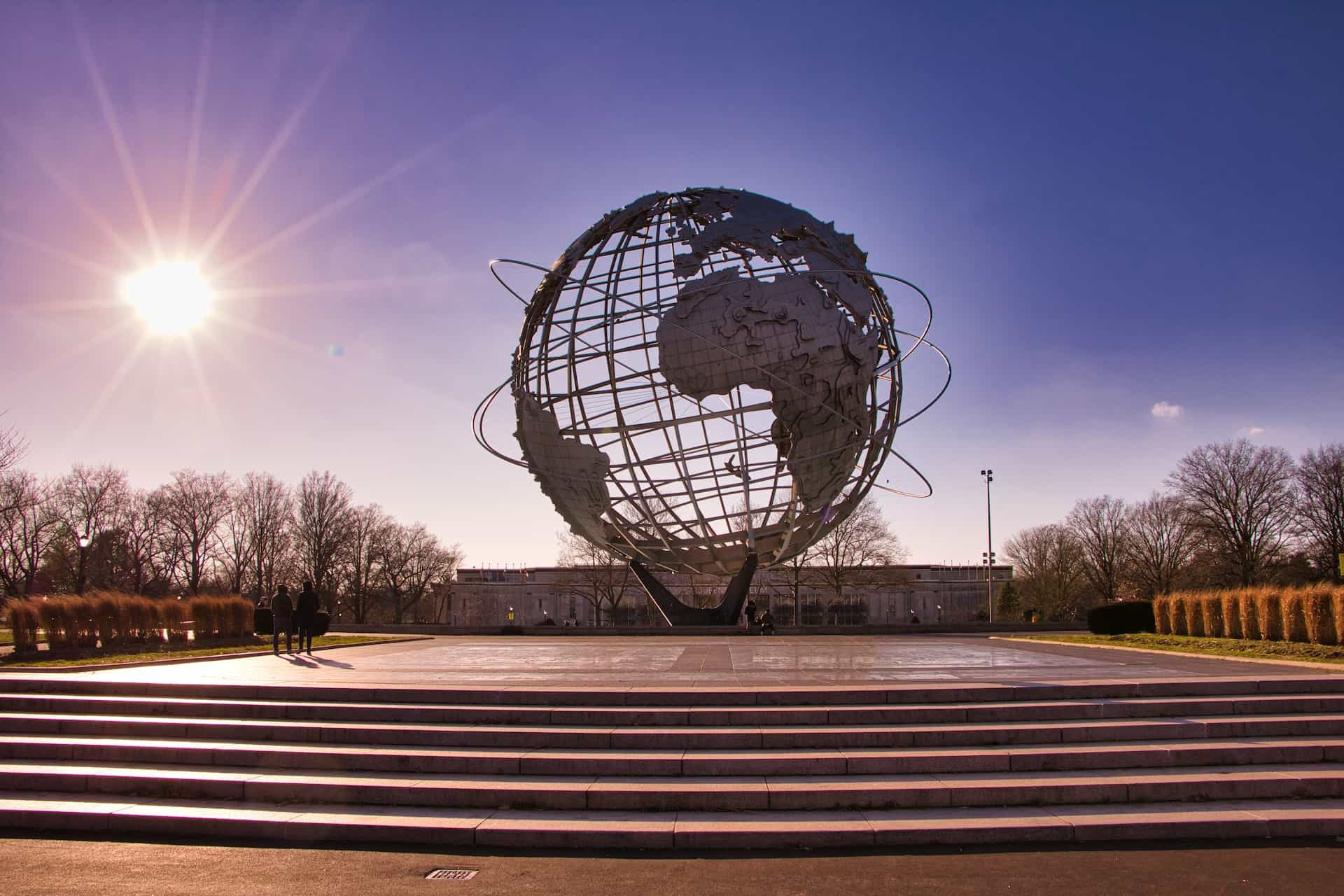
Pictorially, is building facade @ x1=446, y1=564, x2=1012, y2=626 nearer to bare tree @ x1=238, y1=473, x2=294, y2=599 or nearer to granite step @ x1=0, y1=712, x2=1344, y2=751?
bare tree @ x1=238, y1=473, x2=294, y2=599

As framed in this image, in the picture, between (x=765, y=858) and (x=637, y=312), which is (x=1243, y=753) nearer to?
(x=765, y=858)

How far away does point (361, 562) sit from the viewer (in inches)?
2424

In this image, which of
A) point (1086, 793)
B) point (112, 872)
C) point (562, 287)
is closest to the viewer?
point (112, 872)

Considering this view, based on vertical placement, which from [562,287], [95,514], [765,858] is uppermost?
[562,287]

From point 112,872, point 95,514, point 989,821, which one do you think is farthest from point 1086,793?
point 95,514

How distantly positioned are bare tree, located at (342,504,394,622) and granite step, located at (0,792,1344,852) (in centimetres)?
5111

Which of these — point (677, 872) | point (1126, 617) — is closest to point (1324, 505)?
point (1126, 617)

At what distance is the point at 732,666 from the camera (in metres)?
12.2

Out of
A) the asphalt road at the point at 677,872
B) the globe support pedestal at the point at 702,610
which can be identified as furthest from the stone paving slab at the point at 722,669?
the globe support pedestal at the point at 702,610

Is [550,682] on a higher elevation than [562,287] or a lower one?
lower

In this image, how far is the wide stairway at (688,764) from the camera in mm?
6129

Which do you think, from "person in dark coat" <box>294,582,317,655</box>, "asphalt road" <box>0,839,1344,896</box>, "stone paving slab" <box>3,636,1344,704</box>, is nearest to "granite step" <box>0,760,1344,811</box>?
"asphalt road" <box>0,839,1344,896</box>

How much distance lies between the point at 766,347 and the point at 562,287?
548 centimetres

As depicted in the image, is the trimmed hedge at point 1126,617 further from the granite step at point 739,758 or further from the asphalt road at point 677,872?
the asphalt road at point 677,872
